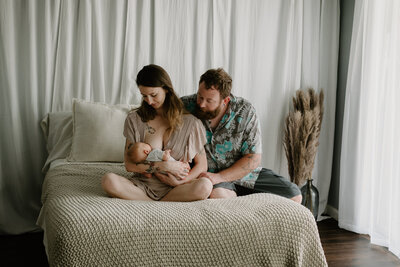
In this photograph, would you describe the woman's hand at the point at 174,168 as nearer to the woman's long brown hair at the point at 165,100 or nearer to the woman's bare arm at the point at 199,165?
the woman's bare arm at the point at 199,165

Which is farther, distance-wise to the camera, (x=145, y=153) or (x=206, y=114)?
(x=206, y=114)

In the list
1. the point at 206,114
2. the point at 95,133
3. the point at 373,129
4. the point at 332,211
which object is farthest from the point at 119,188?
the point at 332,211

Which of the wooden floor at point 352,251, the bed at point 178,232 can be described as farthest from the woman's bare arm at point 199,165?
the wooden floor at point 352,251

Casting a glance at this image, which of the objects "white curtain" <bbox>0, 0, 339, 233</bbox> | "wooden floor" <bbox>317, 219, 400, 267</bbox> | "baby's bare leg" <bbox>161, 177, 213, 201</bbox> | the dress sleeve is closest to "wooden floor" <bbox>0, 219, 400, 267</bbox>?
"wooden floor" <bbox>317, 219, 400, 267</bbox>

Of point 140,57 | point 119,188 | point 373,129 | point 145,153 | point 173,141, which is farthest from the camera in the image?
point 140,57

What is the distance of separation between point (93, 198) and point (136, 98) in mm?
1321

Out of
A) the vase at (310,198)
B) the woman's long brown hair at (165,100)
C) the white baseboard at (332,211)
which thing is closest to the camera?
the woman's long brown hair at (165,100)

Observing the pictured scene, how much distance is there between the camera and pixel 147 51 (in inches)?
117

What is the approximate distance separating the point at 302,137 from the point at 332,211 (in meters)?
0.78

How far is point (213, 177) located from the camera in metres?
2.15

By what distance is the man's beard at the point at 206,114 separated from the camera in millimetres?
2266

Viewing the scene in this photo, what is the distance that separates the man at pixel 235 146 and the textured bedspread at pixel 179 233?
1.48ft

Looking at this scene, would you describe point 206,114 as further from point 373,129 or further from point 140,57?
point 373,129

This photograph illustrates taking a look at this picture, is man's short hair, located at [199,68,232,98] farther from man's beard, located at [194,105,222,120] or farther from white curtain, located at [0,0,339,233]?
white curtain, located at [0,0,339,233]
